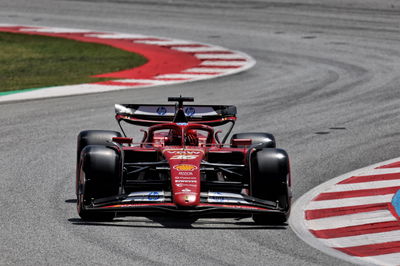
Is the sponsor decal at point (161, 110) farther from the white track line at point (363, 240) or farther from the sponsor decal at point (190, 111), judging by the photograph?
the white track line at point (363, 240)

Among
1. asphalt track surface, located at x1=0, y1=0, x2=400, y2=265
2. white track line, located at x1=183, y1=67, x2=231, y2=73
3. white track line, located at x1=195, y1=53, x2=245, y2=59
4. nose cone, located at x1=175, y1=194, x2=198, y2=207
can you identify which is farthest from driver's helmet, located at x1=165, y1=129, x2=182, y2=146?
white track line, located at x1=195, y1=53, x2=245, y2=59

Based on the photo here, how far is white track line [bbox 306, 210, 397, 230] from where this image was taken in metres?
10.9

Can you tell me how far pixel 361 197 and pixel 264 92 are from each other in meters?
9.27

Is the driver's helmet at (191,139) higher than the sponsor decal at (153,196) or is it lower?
higher

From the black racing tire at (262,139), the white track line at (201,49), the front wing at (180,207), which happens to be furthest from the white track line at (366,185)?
the white track line at (201,49)

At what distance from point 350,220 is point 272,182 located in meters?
1.00

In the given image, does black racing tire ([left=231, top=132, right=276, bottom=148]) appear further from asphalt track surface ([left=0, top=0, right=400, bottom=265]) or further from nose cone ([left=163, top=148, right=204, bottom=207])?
nose cone ([left=163, top=148, right=204, bottom=207])

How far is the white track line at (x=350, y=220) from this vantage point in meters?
10.9

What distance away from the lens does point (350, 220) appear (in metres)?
11.1

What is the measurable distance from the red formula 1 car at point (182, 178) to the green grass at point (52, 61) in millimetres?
10390

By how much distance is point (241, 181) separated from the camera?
37.9ft

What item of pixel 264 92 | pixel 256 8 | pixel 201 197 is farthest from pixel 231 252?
pixel 256 8

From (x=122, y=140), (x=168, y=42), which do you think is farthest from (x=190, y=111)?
(x=168, y=42)

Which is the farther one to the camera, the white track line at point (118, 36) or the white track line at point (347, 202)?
the white track line at point (118, 36)
